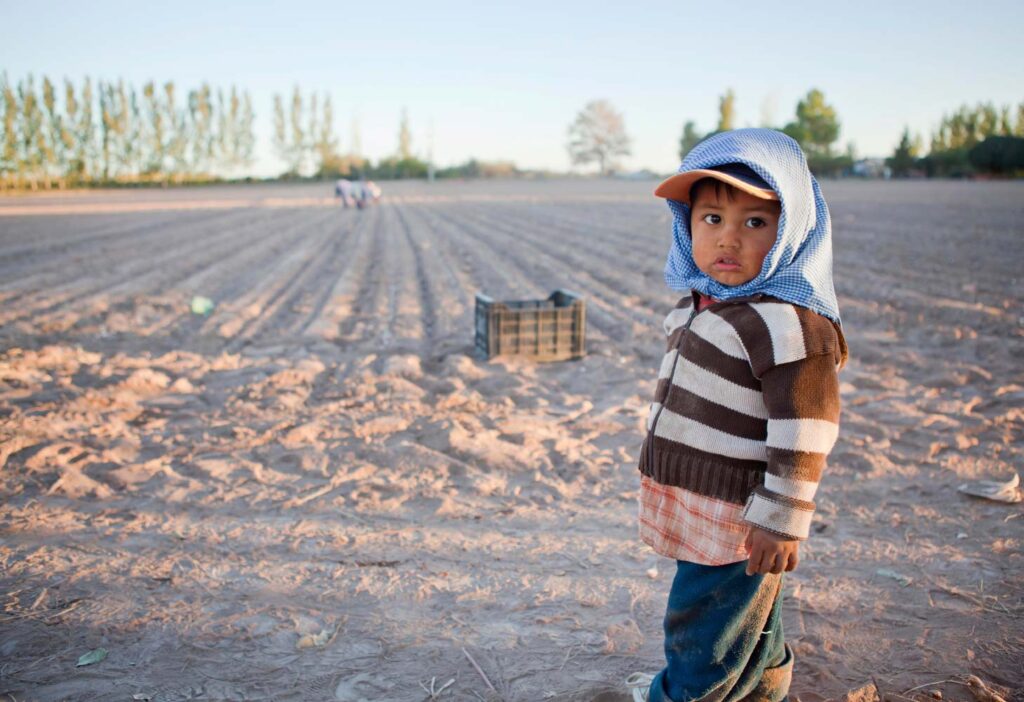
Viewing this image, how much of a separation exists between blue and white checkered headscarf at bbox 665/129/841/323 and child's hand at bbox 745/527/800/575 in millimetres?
542

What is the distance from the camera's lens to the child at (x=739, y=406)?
5.21ft

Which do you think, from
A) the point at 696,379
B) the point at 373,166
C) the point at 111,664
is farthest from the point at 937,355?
the point at 373,166

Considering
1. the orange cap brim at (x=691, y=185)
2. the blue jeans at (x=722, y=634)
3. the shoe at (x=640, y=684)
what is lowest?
the shoe at (x=640, y=684)

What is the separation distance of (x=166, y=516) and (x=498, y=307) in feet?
10.9

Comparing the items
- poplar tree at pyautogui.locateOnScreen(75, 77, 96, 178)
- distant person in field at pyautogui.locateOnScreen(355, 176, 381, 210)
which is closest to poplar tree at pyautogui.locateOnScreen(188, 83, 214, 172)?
poplar tree at pyautogui.locateOnScreen(75, 77, 96, 178)

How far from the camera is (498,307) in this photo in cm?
604

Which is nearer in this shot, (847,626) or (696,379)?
(696,379)

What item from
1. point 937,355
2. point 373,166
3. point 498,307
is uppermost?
point 373,166

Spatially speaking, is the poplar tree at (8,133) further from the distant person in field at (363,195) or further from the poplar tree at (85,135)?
the distant person in field at (363,195)

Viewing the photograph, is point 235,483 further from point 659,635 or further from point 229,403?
point 659,635

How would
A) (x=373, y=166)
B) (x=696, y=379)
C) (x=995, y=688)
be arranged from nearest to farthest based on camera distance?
1. (x=696, y=379)
2. (x=995, y=688)
3. (x=373, y=166)


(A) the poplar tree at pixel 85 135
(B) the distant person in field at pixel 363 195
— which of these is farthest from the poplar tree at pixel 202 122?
(B) the distant person in field at pixel 363 195

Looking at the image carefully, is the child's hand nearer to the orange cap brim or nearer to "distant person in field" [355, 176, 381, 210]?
the orange cap brim

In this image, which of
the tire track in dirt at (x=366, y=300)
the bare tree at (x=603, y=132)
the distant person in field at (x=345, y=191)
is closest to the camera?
the tire track in dirt at (x=366, y=300)
